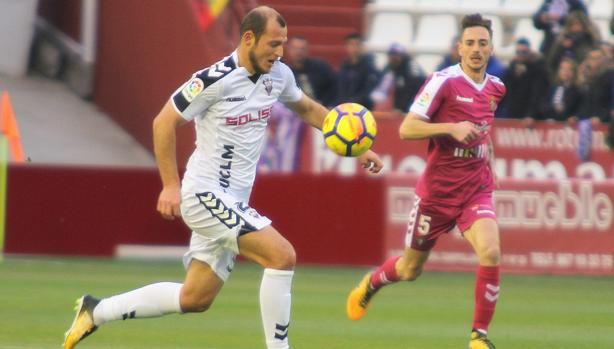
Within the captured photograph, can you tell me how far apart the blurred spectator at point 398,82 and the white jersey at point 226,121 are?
34.4ft

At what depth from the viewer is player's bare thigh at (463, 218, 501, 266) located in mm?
9875

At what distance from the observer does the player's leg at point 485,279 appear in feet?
31.8

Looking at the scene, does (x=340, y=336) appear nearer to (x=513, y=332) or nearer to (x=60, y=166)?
(x=513, y=332)

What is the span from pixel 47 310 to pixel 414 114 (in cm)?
361

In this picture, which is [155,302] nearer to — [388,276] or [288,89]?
[288,89]

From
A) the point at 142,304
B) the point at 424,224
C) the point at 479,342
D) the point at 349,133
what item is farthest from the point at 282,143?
the point at 142,304

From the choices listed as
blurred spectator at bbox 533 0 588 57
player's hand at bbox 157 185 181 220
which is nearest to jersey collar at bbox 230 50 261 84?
player's hand at bbox 157 185 181 220

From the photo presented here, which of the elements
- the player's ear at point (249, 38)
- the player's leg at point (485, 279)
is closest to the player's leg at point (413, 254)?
the player's leg at point (485, 279)

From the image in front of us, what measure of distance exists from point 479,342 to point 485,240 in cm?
72

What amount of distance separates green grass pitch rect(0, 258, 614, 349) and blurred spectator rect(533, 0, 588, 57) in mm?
4883

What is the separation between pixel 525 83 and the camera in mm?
18953

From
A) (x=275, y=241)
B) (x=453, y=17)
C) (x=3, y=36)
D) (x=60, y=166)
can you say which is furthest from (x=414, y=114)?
(x=3, y=36)

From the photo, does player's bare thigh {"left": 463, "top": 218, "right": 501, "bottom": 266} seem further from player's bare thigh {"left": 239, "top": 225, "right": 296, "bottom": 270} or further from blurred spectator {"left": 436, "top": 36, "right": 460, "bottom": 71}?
blurred spectator {"left": 436, "top": 36, "right": 460, "bottom": 71}

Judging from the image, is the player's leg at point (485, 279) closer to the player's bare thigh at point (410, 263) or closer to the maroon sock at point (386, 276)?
the player's bare thigh at point (410, 263)
